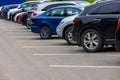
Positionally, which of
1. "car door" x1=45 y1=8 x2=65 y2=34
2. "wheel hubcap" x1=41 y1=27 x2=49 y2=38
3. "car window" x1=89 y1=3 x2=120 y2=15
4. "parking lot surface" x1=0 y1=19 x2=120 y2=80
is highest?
"car window" x1=89 y1=3 x2=120 y2=15

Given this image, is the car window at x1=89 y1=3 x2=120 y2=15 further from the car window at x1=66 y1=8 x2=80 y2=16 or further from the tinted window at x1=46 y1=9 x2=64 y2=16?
the tinted window at x1=46 y1=9 x2=64 y2=16

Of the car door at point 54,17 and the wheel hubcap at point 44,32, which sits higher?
the car door at point 54,17

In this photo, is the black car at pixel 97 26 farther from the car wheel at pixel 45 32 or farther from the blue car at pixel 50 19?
the car wheel at pixel 45 32

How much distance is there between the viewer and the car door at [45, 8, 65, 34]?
20433 millimetres

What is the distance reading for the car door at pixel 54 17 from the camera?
20.4 m

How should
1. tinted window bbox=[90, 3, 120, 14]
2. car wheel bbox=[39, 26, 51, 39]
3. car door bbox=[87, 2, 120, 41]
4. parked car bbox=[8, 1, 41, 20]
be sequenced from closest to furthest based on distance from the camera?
car door bbox=[87, 2, 120, 41] → tinted window bbox=[90, 3, 120, 14] → car wheel bbox=[39, 26, 51, 39] → parked car bbox=[8, 1, 41, 20]

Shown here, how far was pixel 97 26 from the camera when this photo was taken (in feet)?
47.5

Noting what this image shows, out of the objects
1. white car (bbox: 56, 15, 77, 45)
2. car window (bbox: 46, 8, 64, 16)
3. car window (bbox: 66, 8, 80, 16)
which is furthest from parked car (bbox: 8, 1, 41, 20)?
white car (bbox: 56, 15, 77, 45)

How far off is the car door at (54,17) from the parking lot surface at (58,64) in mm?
3855

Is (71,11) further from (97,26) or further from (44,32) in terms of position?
(97,26)

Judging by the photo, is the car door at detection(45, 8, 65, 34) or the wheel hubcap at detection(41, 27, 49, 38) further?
the wheel hubcap at detection(41, 27, 49, 38)

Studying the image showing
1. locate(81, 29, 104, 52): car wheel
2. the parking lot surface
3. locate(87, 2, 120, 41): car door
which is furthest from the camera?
locate(81, 29, 104, 52): car wheel

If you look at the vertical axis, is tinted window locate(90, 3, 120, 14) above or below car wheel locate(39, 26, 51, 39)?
above

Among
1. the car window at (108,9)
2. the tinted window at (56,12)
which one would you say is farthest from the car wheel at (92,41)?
the tinted window at (56,12)
